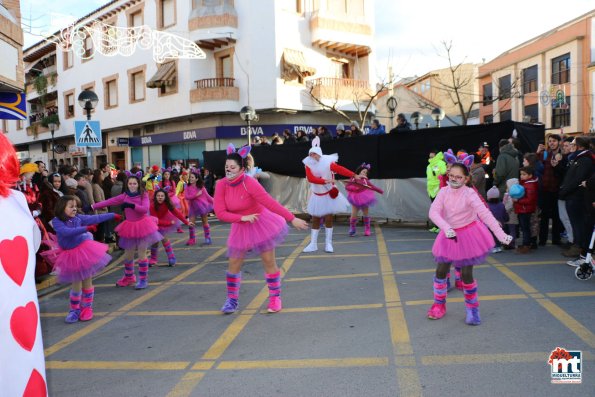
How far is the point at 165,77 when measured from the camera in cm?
2641

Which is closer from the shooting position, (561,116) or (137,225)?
(137,225)

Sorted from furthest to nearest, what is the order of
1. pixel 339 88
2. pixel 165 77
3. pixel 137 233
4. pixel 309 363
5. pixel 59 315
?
pixel 339 88
pixel 165 77
pixel 137 233
pixel 59 315
pixel 309 363

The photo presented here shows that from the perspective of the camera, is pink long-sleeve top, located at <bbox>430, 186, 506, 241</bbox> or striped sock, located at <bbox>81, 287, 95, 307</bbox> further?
striped sock, located at <bbox>81, 287, 95, 307</bbox>

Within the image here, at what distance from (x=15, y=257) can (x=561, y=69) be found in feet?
125

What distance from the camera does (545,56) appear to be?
34844mm

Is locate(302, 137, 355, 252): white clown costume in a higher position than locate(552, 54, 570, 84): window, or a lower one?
lower

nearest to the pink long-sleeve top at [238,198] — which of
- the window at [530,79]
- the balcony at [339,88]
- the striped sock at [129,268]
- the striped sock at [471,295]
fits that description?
the striped sock at [471,295]

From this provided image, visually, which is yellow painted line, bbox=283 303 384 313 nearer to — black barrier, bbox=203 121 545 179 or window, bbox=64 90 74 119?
Answer: black barrier, bbox=203 121 545 179

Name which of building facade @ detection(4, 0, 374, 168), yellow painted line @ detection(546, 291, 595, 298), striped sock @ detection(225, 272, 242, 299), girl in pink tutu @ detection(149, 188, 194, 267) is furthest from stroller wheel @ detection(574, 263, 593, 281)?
building facade @ detection(4, 0, 374, 168)

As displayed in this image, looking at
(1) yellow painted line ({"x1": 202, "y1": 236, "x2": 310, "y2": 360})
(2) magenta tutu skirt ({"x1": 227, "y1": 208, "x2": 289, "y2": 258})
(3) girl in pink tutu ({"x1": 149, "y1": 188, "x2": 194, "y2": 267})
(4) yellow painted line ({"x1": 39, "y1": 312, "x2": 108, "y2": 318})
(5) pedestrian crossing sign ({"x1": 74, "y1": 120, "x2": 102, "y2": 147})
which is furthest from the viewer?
(5) pedestrian crossing sign ({"x1": 74, "y1": 120, "x2": 102, "y2": 147})

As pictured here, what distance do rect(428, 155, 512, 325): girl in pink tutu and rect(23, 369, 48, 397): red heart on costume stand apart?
12.7ft

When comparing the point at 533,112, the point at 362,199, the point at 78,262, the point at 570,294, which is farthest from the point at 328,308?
the point at 533,112

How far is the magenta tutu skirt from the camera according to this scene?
573cm

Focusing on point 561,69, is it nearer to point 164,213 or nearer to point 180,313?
point 164,213
